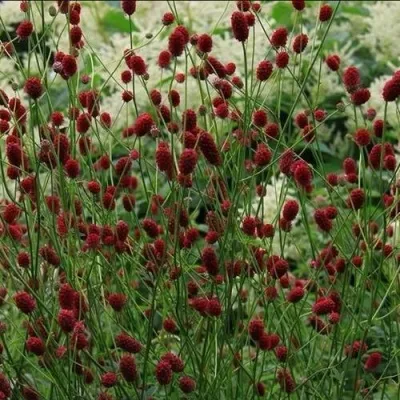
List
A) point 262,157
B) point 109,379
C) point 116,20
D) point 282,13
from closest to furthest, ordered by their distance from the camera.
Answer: point 109,379, point 262,157, point 282,13, point 116,20

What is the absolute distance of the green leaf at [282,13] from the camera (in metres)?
4.59

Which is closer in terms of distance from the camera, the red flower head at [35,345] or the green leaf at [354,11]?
the red flower head at [35,345]

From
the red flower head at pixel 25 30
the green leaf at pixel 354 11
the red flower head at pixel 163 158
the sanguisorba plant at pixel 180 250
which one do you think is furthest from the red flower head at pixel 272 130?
the green leaf at pixel 354 11

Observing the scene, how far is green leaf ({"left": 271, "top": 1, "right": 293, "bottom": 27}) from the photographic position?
459 cm

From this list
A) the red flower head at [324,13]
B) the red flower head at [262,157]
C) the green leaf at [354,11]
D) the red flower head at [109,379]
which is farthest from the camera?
the green leaf at [354,11]

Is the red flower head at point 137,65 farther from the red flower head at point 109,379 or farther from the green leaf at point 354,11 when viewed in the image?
the green leaf at point 354,11

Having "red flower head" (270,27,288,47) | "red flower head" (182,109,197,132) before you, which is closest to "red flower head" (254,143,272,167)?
"red flower head" (182,109,197,132)

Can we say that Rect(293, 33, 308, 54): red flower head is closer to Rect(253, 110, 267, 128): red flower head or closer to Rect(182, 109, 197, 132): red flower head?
Rect(253, 110, 267, 128): red flower head

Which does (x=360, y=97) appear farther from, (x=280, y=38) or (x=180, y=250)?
(x=180, y=250)

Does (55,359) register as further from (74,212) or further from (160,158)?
(160,158)

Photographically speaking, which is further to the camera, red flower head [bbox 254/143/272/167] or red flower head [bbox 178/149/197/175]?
red flower head [bbox 254/143/272/167]

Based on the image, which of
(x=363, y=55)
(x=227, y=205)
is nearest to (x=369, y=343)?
(x=227, y=205)

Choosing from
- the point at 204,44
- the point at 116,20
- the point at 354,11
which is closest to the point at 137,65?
the point at 204,44

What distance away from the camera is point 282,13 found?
4609mm
